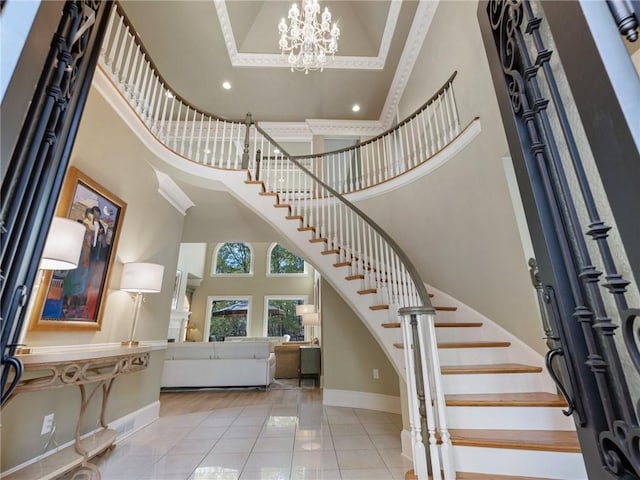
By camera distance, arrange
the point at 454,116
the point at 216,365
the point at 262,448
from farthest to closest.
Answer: the point at 216,365 < the point at 454,116 < the point at 262,448

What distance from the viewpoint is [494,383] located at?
7.45 feet

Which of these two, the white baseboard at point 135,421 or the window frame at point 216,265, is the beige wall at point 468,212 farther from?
the window frame at point 216,265

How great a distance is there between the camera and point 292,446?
8.74ft

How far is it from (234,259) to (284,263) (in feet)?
6.44

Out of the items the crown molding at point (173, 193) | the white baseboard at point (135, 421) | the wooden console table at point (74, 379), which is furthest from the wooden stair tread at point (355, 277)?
the white baseboard at point (135, 421)

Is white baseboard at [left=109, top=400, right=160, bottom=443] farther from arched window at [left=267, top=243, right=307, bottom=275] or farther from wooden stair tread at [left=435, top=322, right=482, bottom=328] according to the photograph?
arched window at [left=267, top=243, right=307, bottom=275]

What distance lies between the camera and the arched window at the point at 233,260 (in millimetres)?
11055

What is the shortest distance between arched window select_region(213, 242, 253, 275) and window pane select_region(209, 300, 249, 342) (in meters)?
1.14

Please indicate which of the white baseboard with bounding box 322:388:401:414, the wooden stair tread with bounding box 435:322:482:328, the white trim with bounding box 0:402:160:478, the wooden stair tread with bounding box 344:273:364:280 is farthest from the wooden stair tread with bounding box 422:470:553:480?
the white trim with bounding box 0:402:160:478

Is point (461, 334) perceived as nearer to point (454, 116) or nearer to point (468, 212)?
point (468, 212)

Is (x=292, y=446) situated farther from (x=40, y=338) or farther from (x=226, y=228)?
(x=226, y=228)

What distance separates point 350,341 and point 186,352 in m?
3.03

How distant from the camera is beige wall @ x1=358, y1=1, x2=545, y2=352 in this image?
8.68ft

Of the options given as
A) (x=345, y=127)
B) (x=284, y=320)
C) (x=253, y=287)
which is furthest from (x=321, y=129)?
(x=284, y=320)
